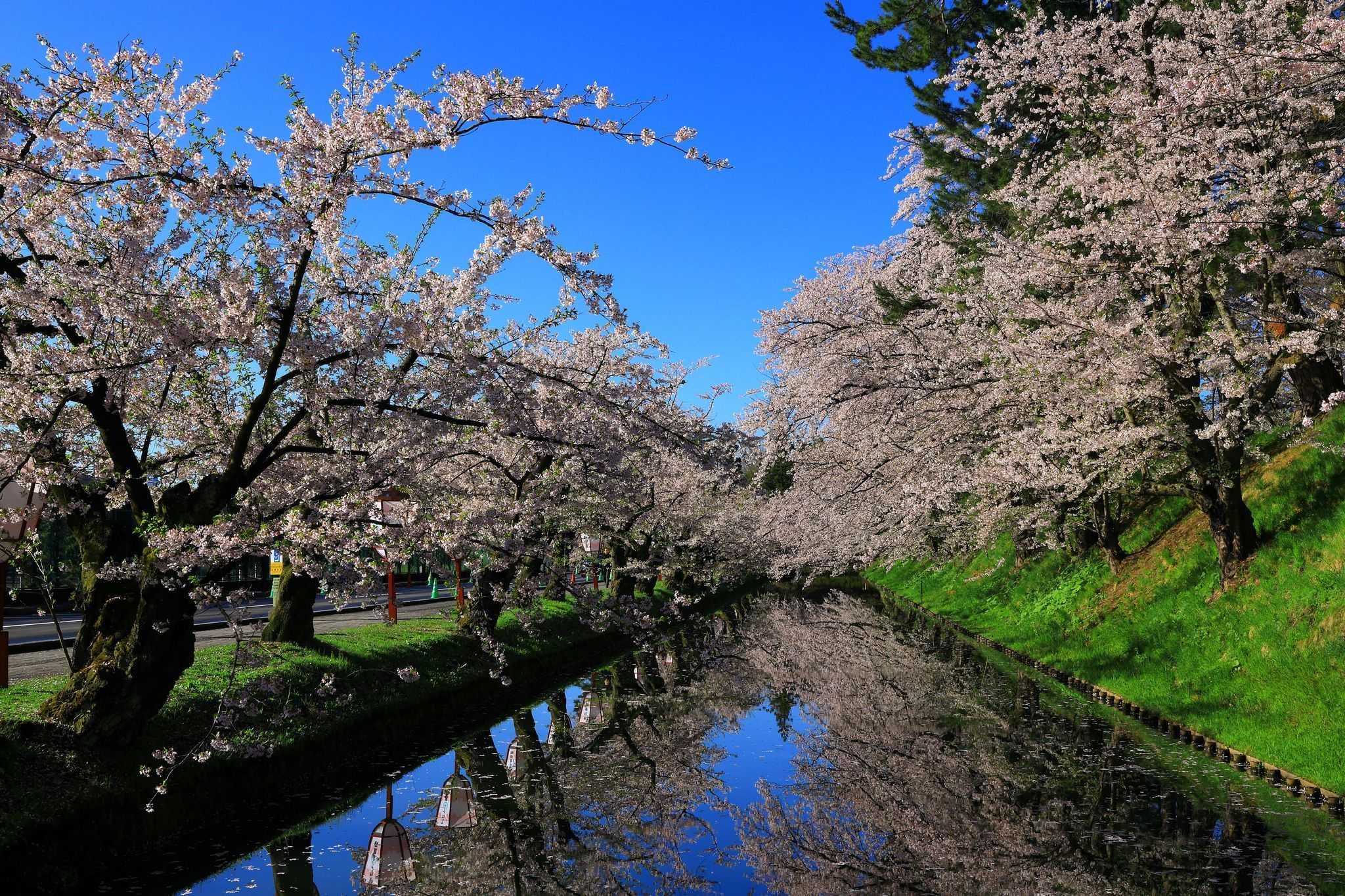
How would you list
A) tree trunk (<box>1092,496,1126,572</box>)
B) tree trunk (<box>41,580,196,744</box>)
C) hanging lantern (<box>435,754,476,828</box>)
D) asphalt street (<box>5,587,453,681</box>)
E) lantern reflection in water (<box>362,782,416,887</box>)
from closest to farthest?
lantern reflection in water (<box>362,782,416,887</box>) < tree trunk (<box>41,580,196,744</box>) < hanging lantern (<box>435,754,476,828</box>) < asphalt street (<box>5,587,453,681</box>) < tree trunk (<box>1092,496,1126,572</box>)

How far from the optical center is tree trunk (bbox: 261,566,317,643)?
17.6 meters

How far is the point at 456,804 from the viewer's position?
1164cm

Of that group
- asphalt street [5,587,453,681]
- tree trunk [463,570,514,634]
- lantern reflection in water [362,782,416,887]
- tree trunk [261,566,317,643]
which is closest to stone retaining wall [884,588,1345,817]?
lantern reflection in water [362,782,416,887]

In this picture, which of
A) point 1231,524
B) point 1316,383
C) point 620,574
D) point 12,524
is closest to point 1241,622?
point 1231,524

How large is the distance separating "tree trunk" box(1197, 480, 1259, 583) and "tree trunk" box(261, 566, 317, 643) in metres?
16.5

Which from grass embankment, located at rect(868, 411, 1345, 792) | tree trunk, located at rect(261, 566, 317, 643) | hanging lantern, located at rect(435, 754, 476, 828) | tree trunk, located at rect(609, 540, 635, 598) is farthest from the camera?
tree trunk, located at rect(609, 540, 635, 598)

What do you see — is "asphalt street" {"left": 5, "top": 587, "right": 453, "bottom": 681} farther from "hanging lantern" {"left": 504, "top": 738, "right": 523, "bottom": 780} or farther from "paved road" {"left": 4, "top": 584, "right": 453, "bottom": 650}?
"hanging lantern" {"left": 504, "top": 738, "right": 523, "bottom": 780}

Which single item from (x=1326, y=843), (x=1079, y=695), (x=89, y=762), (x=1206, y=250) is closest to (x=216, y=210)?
(x=89, y=762)

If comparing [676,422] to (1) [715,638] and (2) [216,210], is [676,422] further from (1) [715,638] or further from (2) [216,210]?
(1) [715,638]

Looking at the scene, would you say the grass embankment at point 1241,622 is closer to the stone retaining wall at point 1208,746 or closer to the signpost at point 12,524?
the stone retaining wall at point 1208,746

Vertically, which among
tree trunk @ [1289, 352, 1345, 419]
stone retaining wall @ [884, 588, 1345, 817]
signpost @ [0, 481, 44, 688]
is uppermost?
tree trunk @ [1289, 352, 1345, 419]

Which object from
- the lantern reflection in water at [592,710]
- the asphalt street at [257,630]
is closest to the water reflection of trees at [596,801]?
the lantern reflection in water at [592,710]

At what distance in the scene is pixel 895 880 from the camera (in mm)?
8438

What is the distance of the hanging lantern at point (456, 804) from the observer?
10.9 metres
